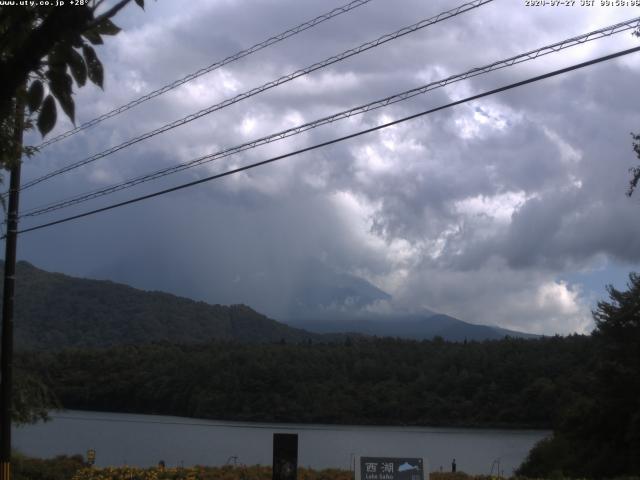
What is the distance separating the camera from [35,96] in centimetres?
457

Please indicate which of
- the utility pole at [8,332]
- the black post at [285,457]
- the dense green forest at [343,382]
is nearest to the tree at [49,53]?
the black post at [285,457]

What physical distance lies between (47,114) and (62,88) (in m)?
0.18

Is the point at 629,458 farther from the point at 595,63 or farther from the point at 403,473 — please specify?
the point at 595,63

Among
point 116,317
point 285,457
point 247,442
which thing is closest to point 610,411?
point 285,457

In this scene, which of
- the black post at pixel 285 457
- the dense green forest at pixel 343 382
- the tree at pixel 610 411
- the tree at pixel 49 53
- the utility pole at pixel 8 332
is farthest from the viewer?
the dense green forest at pixel 343 382

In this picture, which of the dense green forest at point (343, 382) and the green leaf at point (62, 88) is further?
the dense green forest at point (343, 382)

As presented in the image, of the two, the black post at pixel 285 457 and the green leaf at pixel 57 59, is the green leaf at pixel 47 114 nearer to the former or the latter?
the green leaf at pixel 57 59

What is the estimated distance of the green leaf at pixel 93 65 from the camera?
15.2 ft

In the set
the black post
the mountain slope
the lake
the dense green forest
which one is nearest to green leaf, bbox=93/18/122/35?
the black post

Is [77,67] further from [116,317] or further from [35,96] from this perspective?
[116,317]

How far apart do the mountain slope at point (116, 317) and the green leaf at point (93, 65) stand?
3817 inches

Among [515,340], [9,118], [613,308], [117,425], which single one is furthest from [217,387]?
[9,118]

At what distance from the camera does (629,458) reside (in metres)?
27.3

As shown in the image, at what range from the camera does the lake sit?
120 feet
